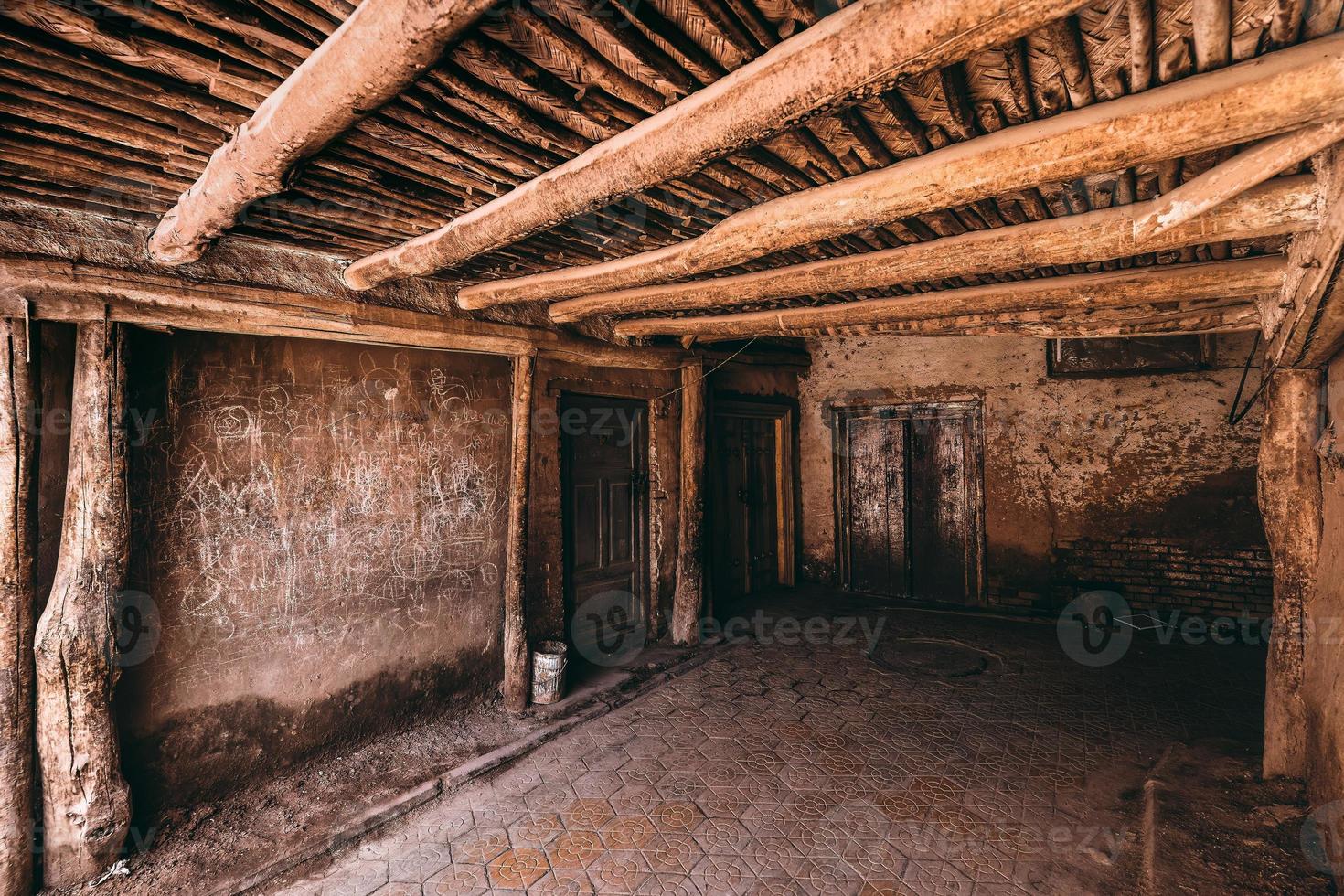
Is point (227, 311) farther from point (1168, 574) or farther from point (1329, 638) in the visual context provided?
point (1168, 574)

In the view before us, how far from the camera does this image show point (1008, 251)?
8.77 feet

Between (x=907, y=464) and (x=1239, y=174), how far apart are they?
6.40 m

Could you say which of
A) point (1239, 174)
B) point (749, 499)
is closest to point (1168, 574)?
point (749, 499)

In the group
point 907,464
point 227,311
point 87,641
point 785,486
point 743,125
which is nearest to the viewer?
point 743,125

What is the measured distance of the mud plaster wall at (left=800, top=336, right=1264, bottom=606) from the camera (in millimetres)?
6094

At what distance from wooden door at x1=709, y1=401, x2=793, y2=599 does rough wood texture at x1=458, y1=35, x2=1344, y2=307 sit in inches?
192

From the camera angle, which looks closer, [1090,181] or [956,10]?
[956,10]

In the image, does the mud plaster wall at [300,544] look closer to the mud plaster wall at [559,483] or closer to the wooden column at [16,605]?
the mud plaster wall at [559,483]

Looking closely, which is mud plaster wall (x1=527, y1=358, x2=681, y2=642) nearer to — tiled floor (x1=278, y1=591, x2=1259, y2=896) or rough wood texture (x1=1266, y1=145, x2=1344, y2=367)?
tiled floor (x1=278, y1=591, x2=1259, y2=896)

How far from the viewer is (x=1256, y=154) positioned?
5.66 feet

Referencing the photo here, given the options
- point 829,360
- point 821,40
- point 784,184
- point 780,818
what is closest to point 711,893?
point 780,818

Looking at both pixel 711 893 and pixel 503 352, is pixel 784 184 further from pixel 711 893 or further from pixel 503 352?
pixel 711 893

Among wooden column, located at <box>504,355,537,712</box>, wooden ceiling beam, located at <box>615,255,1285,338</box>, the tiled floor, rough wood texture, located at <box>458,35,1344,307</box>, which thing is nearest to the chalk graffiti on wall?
wooden column, located at <box>504,355,537,712</box>

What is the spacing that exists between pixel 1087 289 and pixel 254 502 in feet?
16.4
